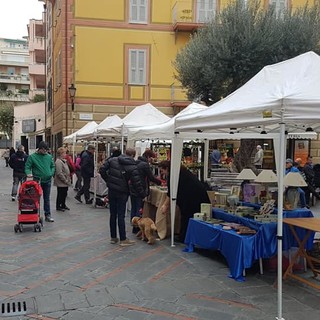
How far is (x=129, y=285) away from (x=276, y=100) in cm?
267

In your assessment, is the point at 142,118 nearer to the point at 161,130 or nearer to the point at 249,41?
the point at 161,130

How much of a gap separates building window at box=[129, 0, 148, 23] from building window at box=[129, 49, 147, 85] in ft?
4.74

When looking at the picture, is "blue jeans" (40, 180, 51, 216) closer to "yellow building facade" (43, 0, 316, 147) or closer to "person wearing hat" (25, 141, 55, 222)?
"person wearing hat" (25, 141, 55, 222)

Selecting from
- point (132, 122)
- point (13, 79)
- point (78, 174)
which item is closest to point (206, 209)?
point (132, 122)

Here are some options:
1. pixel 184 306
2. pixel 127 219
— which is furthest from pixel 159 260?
pixel 127 219

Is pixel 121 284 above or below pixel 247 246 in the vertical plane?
below

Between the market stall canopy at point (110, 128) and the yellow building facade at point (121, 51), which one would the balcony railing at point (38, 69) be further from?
the market stall canopy at point (110, 128)

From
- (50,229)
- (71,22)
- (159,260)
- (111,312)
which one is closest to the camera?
(111,312)

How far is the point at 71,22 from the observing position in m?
20.3

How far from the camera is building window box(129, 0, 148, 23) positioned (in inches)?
Answer: 816

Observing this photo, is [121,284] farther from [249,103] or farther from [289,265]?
[249,103]

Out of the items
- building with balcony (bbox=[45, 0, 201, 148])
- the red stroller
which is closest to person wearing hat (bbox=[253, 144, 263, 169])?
building with balcony (bbox=[45, 0, 201, 148])

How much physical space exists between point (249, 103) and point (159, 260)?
2747mm

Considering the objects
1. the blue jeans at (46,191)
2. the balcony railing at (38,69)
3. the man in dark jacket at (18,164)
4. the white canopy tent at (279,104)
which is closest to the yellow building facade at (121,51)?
the man in dark jacket at (18,164)
